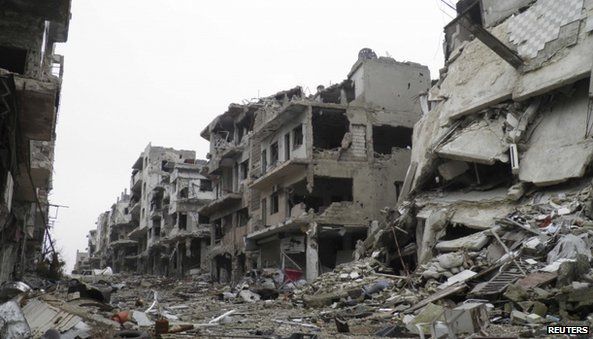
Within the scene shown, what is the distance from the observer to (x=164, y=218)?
51.2 meters

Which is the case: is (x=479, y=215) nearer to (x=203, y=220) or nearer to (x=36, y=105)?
(x=36, y=105)

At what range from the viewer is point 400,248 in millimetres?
19625

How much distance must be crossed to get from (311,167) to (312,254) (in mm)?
4261

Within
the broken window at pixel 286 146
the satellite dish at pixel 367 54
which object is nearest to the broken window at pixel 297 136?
the broken window at pixel 286 146

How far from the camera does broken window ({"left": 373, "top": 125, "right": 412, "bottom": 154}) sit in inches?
1136

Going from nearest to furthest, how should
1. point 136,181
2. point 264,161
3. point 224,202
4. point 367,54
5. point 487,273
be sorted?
point 487,273
point 367,54
point 264,161
point 224,202
point 136,181

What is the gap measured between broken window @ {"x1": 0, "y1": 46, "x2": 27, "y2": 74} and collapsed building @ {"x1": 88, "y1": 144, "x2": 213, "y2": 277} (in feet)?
103

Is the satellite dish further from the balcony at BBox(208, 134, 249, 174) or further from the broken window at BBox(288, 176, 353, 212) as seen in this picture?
the balcony at BBox(208, 134, 249, 174)

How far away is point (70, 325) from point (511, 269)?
9625 mm

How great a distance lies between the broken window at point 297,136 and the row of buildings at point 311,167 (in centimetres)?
6

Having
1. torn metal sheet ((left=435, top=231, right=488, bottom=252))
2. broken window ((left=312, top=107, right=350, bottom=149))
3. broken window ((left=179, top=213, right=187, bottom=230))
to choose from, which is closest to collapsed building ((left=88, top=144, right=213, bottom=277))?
broken window ((left=179, top=213, right=187, bottom=230))

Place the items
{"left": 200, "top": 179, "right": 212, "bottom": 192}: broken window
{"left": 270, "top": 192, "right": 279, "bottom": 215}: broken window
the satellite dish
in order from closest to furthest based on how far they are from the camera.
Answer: the satellite dish < {"left": 270, "top": 192, "right": 279, "bottom": 215}: broken window < {"left": 200, "top": 179, "right": 212, "bottom": 192}: broken window

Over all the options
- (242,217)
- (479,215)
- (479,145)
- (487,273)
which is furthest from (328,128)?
(487,273)

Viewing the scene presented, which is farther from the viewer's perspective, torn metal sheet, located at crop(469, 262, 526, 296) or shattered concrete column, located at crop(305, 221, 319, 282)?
shattered concrete column, located at crop(305, 221, 319, 282)
